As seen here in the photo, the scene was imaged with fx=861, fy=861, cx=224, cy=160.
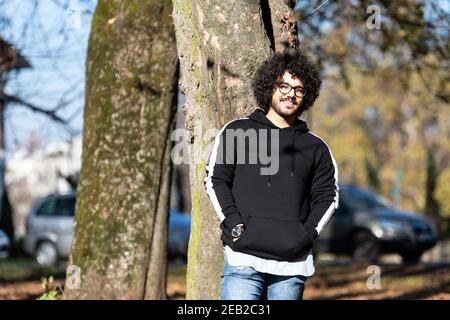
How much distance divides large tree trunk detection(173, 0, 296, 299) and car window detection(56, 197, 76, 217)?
52.3 ft

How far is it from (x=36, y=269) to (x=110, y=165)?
9.46 metres

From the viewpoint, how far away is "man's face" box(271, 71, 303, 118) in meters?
4.76

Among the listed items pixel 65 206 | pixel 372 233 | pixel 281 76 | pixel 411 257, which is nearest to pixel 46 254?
pixel 65 206

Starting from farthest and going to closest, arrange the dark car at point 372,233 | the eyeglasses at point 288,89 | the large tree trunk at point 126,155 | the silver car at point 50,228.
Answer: the silver car at point 50,228
the dark car at point 372,233
the large tree trunk at point 126,155
the eyeglasses at point 288,89

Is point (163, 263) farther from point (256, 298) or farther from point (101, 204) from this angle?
point (256, 298)

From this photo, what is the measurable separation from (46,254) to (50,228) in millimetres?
669

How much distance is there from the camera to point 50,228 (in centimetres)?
2125

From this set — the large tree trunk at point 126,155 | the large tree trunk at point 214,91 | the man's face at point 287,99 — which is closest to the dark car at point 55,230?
the large tree trunk at point 126,155

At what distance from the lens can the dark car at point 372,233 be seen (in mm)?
18828

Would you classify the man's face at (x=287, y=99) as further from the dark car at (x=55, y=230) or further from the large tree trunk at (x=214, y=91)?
the dark car at (x=55, y=230)

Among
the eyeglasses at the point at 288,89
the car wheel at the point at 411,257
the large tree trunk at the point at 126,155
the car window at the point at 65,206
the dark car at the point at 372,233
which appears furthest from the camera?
the car window at the point at 65,206

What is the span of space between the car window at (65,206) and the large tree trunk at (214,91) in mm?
15952

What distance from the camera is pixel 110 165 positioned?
26.5ft
